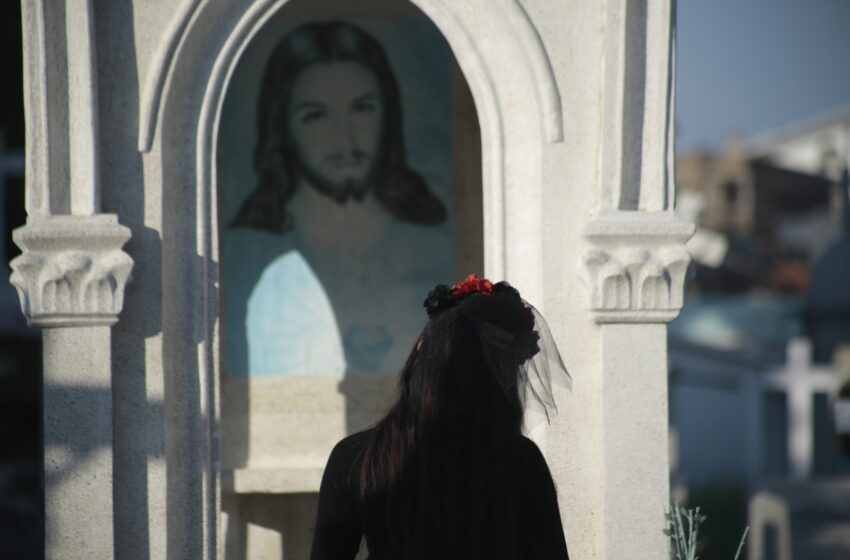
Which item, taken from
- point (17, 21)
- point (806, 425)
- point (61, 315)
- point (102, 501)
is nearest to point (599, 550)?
point (102, 501)

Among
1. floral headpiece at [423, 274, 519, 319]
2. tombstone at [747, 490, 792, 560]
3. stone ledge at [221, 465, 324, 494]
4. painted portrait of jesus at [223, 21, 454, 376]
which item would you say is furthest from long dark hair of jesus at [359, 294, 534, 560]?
tombstone at [747, 490, 792, 560]

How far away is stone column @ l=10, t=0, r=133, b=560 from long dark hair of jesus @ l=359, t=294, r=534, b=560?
5.82ft

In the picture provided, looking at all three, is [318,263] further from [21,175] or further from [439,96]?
[21,175]

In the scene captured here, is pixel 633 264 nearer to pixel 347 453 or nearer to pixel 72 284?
pixel 347 453

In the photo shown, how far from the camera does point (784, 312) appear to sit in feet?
86.4

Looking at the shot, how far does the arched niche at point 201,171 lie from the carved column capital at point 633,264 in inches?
9.0

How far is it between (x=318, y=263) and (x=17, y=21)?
13.5m

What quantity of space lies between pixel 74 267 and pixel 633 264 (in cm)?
217

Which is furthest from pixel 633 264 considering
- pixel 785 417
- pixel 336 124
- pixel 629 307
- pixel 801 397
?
pixel 785 417

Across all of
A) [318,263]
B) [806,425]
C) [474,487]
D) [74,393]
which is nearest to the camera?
[474,487]

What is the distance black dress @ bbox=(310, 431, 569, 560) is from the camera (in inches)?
114

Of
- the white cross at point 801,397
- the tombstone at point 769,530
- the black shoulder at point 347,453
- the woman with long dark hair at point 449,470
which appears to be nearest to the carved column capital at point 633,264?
the woman with long dark hair at point 449,470

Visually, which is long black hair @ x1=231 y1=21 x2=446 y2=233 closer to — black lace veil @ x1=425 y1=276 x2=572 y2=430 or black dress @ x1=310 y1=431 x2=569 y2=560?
black lace veil @ x1=425 y1=276 x2=572 y2=430

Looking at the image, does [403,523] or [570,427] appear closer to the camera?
[403,523]
